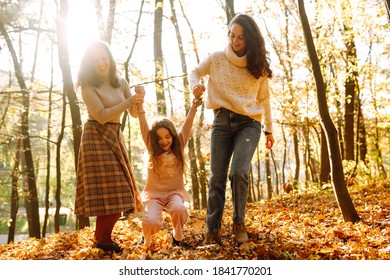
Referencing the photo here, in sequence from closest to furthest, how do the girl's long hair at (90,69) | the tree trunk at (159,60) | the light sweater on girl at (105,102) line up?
the light sweater on girl at (105,102) < the girl's long hair at (90,69) < the tree trunk at (159,60)

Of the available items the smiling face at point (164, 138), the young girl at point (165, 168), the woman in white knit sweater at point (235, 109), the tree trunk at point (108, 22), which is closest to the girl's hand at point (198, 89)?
the woman in white knit sweater at point (235, 109)

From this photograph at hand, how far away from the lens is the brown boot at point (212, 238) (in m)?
3.76

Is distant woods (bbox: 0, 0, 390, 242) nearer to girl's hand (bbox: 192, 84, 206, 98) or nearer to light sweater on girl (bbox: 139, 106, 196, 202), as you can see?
girl's hand (bbox: 192, 84, 206, 98)

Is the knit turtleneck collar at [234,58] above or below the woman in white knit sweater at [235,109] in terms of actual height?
above

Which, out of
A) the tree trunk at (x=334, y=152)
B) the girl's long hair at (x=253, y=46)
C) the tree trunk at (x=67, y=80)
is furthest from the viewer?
the tree trunk at (x=67, y=80)

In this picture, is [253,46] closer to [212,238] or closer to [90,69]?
[90,69]

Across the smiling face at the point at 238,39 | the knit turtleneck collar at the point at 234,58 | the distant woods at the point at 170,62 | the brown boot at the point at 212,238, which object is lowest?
the brown boot at the point at 212,238

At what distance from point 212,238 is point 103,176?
4.00 feet

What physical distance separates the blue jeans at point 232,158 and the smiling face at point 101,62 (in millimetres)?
1241

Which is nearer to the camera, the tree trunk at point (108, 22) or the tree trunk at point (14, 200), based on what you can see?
the tree trunk at point (108, 22)

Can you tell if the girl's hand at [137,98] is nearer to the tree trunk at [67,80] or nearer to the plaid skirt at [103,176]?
the plaid skirt at [103,176]

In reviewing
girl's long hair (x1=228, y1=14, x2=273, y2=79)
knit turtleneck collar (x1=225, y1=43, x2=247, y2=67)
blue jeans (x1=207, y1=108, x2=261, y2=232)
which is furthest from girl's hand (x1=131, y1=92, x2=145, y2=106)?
girl's long hair (x1=228, y1=14, x2=273, y2=79)

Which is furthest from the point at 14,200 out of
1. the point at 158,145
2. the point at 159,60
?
the point at 158,145
